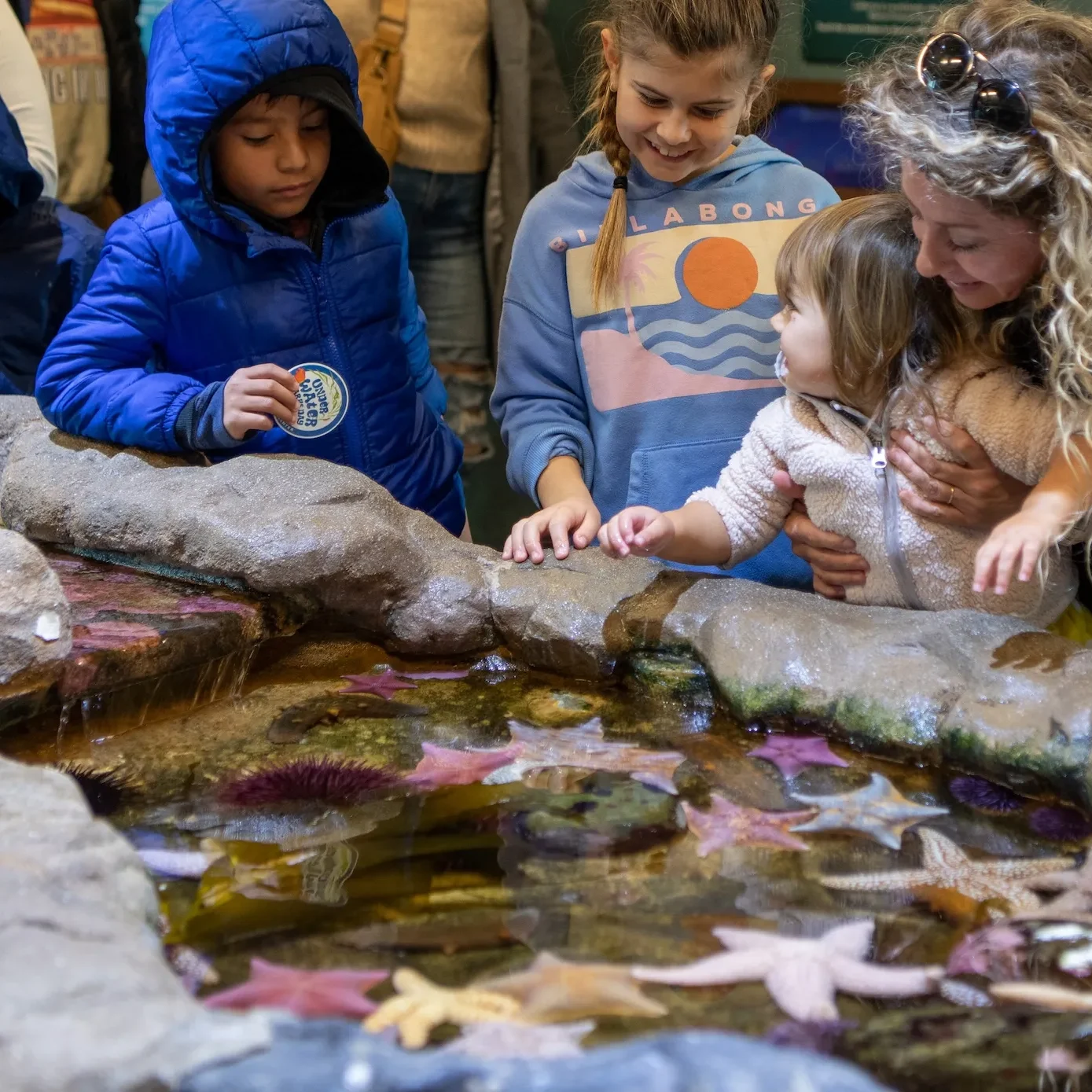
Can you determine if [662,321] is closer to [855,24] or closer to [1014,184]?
[1014,184]

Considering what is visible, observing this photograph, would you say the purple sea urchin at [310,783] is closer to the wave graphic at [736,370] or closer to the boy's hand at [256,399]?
the boy's hand at [256,399]

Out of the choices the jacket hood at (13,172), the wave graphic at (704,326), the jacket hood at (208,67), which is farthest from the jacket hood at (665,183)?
the jacket hood at (13,172)

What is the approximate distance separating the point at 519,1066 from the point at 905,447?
1478 millimetres

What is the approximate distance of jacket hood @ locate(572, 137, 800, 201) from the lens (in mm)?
2785

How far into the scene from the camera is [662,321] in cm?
277

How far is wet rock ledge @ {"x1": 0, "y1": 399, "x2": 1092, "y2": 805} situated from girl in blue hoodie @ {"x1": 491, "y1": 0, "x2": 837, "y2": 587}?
0.36 m

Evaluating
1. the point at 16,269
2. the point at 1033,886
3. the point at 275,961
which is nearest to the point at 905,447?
the point at 1033,886

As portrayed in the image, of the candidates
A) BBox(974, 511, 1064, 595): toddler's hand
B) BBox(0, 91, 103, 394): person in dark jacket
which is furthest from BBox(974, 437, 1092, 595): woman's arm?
BBox(0, 91, 103, 394): person in dark jacket

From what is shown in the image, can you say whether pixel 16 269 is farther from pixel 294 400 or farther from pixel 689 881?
pixel 689 881

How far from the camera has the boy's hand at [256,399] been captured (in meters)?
2.54

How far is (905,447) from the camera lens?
7.43ft

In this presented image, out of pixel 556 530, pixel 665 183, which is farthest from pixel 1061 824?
pixel 665 183

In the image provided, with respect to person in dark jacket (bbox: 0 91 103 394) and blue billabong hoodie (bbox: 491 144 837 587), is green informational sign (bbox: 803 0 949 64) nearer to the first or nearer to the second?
blue billabong hoodie (bbox: 491 144 837 587)

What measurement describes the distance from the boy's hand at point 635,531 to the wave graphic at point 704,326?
62cm
